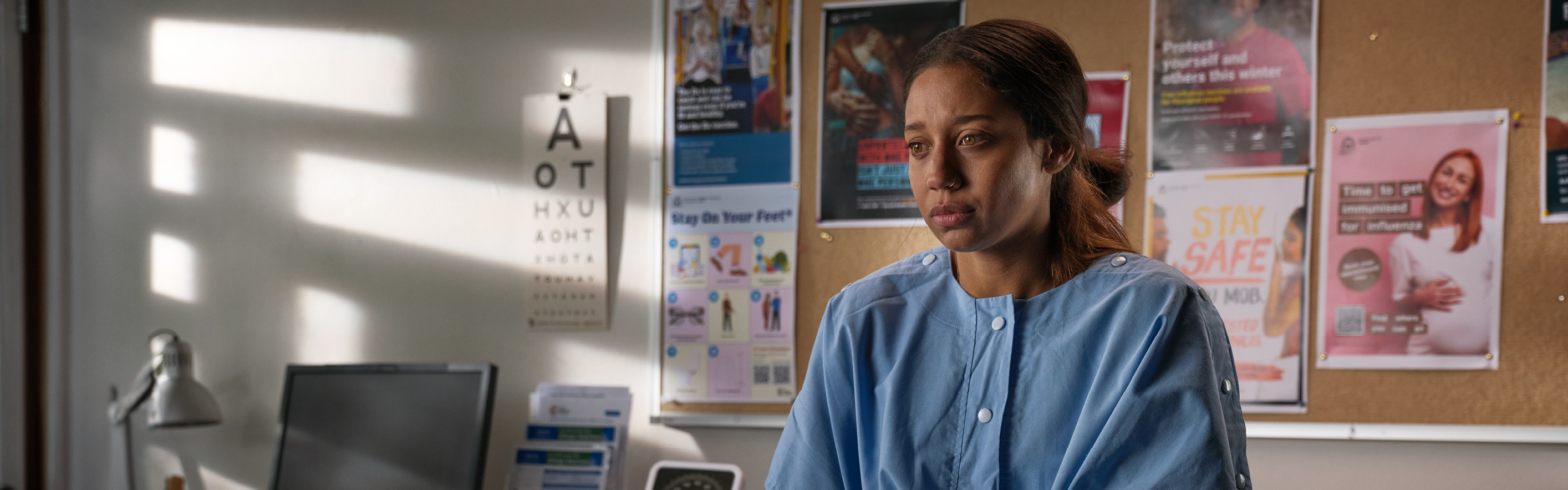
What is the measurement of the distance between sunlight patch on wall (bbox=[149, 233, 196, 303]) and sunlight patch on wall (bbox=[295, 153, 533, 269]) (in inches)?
14.9

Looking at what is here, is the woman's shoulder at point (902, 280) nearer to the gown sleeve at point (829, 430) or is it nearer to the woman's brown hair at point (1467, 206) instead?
the gown sleeve at point (829, 430)

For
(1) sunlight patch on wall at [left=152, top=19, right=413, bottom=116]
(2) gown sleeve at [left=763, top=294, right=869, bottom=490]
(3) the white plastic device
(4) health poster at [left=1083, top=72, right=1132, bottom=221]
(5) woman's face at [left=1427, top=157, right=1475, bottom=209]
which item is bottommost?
(3) the white plastic device

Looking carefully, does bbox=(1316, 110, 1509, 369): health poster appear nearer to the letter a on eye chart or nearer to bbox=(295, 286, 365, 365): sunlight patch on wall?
the letter a on eye chart

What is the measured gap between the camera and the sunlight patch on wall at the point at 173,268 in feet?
8.20

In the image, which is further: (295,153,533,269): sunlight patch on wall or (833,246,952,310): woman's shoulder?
(295,153,533,269): sunlight patch on wall

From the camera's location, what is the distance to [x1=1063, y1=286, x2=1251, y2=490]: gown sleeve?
0.83m

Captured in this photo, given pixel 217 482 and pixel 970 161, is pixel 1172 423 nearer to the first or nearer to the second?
pixel 970 161

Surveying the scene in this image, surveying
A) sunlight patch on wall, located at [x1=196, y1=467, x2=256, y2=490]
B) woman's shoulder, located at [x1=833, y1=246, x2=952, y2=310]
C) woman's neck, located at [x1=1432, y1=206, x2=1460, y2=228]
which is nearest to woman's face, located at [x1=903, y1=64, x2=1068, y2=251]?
woman's shoulder, located at [x1=833, y1=246, x2=952, y2=310]

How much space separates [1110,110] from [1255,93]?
0.26 metres

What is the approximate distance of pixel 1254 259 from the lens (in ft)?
5.99

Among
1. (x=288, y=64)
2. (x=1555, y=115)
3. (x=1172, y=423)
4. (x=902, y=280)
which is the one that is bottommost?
(x=1172, y=423)

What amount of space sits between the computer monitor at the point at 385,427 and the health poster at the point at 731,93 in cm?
62

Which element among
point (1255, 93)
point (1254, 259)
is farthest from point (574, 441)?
point (1255, 93)

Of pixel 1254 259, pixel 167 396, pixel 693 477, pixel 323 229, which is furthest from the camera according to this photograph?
pixel 323 229
